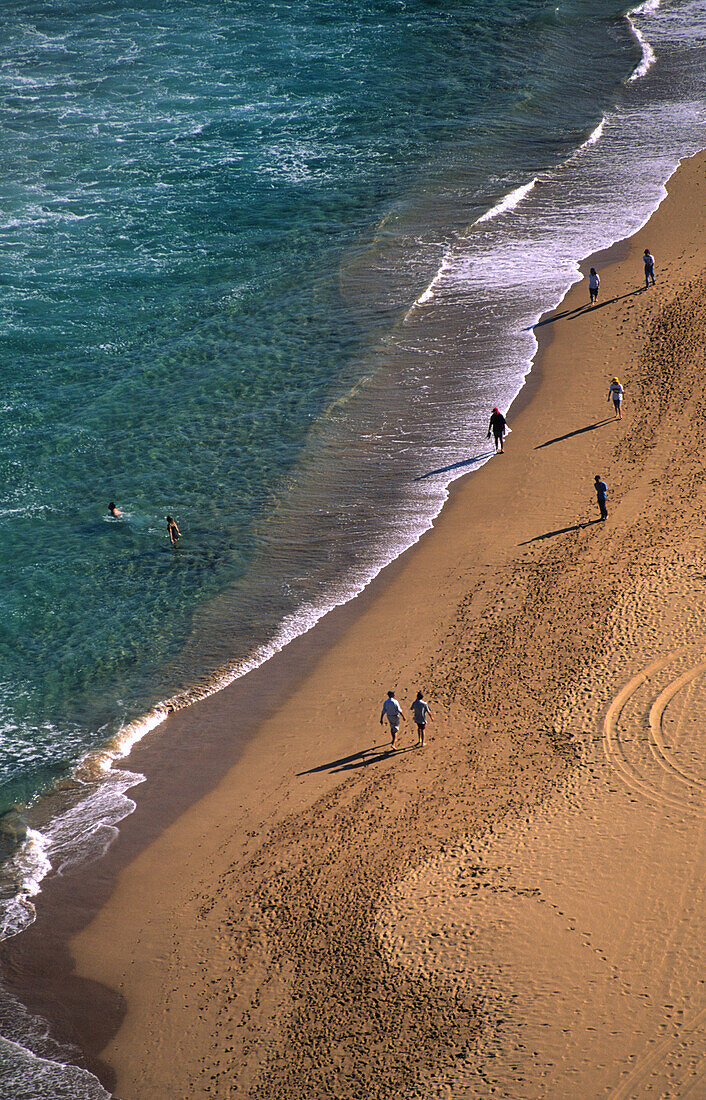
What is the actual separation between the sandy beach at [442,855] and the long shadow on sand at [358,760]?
0.14 feet

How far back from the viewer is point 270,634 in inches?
949

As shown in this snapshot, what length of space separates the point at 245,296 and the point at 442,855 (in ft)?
88.6

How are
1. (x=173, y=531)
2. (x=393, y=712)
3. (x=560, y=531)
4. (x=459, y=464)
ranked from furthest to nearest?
(x=459, y=464)
(x=173, y=531)
(x=560, y=531)
(x=393, y=712)

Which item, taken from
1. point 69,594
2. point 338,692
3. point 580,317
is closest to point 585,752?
point 338,692

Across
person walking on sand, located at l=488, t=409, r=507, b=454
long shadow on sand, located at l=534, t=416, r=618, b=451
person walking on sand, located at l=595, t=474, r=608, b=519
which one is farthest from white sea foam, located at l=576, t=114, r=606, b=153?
person walking on sand, located at l=595, t=474, r=608, b=519

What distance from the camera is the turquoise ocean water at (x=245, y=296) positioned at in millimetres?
24234

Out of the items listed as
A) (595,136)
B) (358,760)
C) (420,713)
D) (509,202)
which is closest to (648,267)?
(509,202)

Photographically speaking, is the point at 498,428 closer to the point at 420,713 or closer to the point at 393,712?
the point at 420,713

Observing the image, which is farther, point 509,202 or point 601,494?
point 509,202

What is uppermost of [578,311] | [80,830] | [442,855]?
[578,311]

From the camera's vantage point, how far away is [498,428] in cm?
2877

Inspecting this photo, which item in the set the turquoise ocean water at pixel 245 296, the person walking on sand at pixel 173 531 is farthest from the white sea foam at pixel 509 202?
the person walking on sand at pixel 173 531

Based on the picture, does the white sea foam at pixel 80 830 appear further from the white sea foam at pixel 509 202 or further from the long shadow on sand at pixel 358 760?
the white sea foam at pixel 509 202

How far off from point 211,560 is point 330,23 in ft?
174
